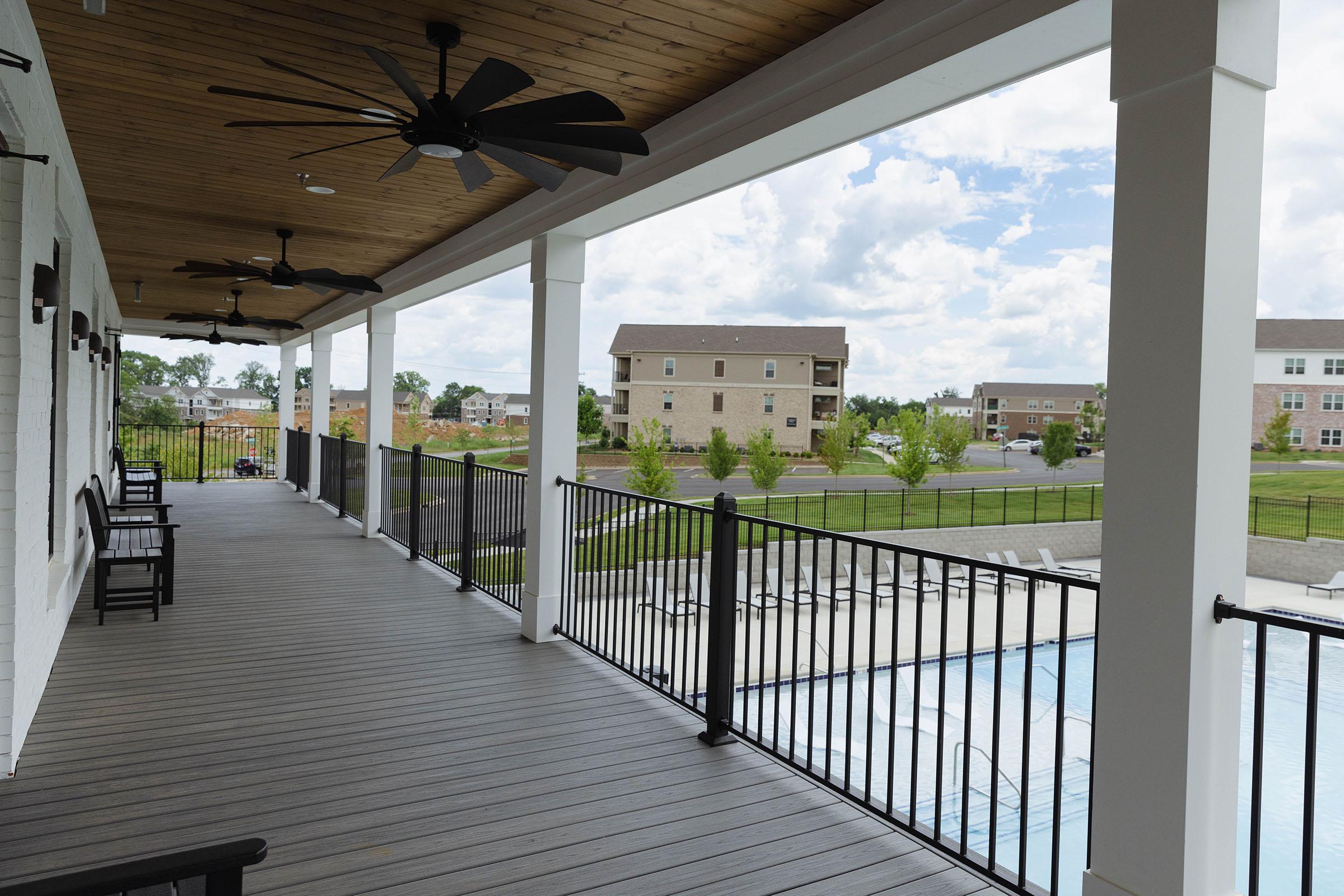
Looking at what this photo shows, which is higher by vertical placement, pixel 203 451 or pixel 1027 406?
pixel 1027 406

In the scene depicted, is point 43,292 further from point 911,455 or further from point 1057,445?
point 1057,445

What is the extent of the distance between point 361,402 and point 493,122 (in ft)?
219

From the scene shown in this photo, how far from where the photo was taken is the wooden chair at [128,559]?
5246 mm

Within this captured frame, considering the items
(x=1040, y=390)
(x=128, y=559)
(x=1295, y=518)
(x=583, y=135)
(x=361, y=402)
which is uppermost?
(x=1040, y=390)

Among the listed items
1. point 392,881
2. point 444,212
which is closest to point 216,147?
point 444,212

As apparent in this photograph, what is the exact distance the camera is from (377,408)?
927 cm

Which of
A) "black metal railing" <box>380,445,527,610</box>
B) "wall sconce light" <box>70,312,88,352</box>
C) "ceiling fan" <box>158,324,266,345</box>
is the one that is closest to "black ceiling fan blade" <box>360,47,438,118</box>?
"black metal railing" <box>380,445,527,610</box>

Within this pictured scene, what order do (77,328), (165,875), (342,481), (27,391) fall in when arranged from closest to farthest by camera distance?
(165,875) → (27,391) → (77,328) → (342,481)

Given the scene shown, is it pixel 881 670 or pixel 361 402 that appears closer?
pixel 881 670

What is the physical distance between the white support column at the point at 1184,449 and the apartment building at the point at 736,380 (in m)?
44.5

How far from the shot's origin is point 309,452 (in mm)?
12680

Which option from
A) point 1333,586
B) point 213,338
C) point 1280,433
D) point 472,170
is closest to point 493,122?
point 472,170

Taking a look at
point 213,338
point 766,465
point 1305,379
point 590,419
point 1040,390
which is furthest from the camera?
point 1040,390

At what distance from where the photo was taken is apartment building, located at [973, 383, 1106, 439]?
2584 inches
